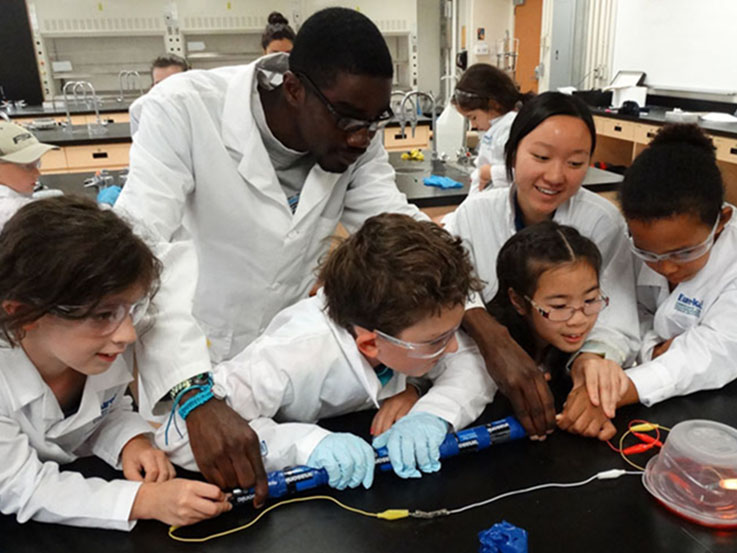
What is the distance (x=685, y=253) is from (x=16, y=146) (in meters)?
2.57

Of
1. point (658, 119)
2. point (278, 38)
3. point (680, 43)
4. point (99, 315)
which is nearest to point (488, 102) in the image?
point (278, 38)

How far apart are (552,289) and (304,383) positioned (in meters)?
0.58

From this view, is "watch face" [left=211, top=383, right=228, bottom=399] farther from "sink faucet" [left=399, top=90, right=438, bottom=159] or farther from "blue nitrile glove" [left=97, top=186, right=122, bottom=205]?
"sink faucet" [left=399, top=90, right=438, bottom=159]

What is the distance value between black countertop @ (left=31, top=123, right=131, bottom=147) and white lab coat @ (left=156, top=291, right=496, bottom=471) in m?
3.64

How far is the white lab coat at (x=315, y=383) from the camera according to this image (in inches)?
42.4

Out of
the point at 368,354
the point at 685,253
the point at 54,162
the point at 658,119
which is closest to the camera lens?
the point at 368,354

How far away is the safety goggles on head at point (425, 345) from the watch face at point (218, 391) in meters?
0.30

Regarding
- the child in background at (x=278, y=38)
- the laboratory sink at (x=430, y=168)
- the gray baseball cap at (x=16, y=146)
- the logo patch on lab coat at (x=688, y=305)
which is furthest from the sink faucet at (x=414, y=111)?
the logo patch on lab coat at (x=688, y=305)

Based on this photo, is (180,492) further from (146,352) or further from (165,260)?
(165,260)

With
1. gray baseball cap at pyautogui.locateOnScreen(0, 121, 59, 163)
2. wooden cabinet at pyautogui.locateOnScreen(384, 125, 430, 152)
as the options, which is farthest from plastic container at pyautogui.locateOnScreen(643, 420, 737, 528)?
wooden cabinet at pyautogui.locateOnScreen(384, 125, 430, 152)

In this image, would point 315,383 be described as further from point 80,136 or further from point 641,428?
point 80,136

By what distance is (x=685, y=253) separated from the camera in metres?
1.25

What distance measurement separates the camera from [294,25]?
6.53 m

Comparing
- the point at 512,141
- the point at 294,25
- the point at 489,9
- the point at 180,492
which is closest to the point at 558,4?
the point at 489,9
